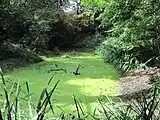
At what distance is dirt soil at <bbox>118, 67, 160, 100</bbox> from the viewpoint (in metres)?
5.82

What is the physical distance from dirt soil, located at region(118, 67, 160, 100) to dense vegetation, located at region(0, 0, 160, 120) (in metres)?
0.49

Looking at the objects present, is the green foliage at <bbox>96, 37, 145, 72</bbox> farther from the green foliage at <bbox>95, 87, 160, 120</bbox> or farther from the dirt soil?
the green foliage at <bbox>95, 87, 160, 120</bbox>

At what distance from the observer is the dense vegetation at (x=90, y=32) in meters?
6.41

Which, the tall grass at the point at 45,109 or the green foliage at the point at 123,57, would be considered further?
the green foliage at the point at 123,57

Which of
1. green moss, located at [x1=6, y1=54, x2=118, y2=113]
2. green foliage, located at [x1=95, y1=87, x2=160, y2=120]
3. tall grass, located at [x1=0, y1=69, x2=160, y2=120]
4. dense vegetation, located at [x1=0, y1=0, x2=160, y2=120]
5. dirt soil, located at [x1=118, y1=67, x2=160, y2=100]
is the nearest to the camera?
tall grass, located at [x1=0, y1=69, x2=160, y2=120]

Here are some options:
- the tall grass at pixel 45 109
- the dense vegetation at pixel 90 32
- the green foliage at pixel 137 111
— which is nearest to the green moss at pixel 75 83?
the dense vegetation at pixel 90 32

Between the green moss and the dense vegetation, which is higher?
the dense vegetation

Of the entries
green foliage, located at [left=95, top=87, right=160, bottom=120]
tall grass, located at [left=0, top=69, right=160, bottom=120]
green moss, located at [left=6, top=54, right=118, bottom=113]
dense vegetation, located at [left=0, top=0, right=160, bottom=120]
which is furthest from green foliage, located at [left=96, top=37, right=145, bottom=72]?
tall grass, located at [left=0, top=69, right=160, bottom=120]

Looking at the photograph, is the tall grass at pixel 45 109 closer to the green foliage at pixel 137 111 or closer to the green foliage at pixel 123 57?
the green foliage at pixel 137 111

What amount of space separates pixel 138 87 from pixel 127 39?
59.6 inches

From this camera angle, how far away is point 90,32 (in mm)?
19156

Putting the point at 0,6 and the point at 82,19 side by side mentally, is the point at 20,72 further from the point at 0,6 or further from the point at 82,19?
the point at 82,19

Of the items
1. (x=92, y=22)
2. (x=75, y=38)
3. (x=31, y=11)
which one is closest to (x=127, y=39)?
(x=31, y=11)

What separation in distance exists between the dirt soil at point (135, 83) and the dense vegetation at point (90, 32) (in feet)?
1.59
